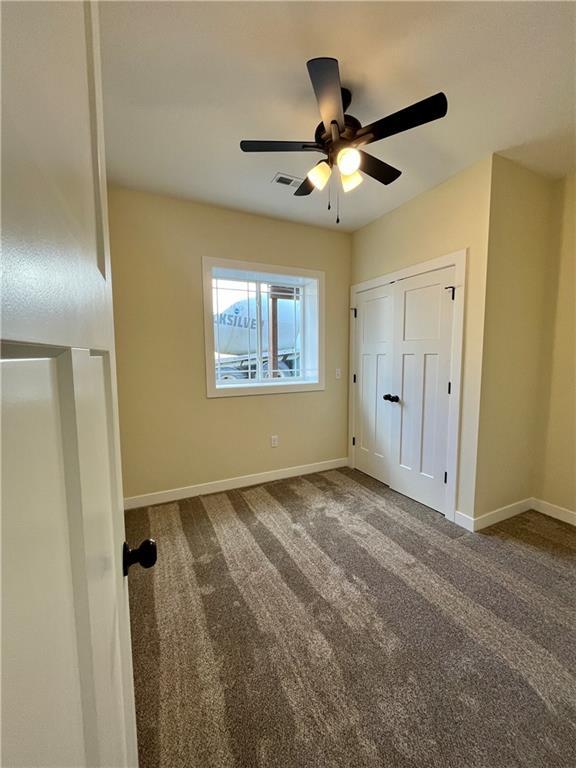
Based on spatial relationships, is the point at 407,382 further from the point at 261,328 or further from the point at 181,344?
the point at 181,344

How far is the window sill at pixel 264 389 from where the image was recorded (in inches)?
117

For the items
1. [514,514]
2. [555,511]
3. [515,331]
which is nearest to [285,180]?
[515,331]

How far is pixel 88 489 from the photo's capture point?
1.39ft

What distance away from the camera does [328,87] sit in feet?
4.31

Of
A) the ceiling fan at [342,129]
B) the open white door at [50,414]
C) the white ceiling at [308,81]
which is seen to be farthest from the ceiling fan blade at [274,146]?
the open white door at [50,414]

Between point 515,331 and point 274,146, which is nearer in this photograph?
point 274,146

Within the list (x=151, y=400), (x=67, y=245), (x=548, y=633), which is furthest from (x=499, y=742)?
(x=151, y=400)

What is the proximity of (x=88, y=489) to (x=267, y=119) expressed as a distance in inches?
83.8

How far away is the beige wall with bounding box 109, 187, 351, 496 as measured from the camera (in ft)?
8.48

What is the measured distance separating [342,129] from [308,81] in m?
0.29

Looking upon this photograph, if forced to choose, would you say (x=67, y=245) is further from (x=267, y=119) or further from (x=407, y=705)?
(x=267, y=119)

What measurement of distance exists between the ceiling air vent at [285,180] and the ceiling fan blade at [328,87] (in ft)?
2.80

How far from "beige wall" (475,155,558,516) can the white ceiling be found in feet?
0.71

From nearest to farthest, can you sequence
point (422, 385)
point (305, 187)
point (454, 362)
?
point (305, 187)
point (454, 362)
point (422, 385)
